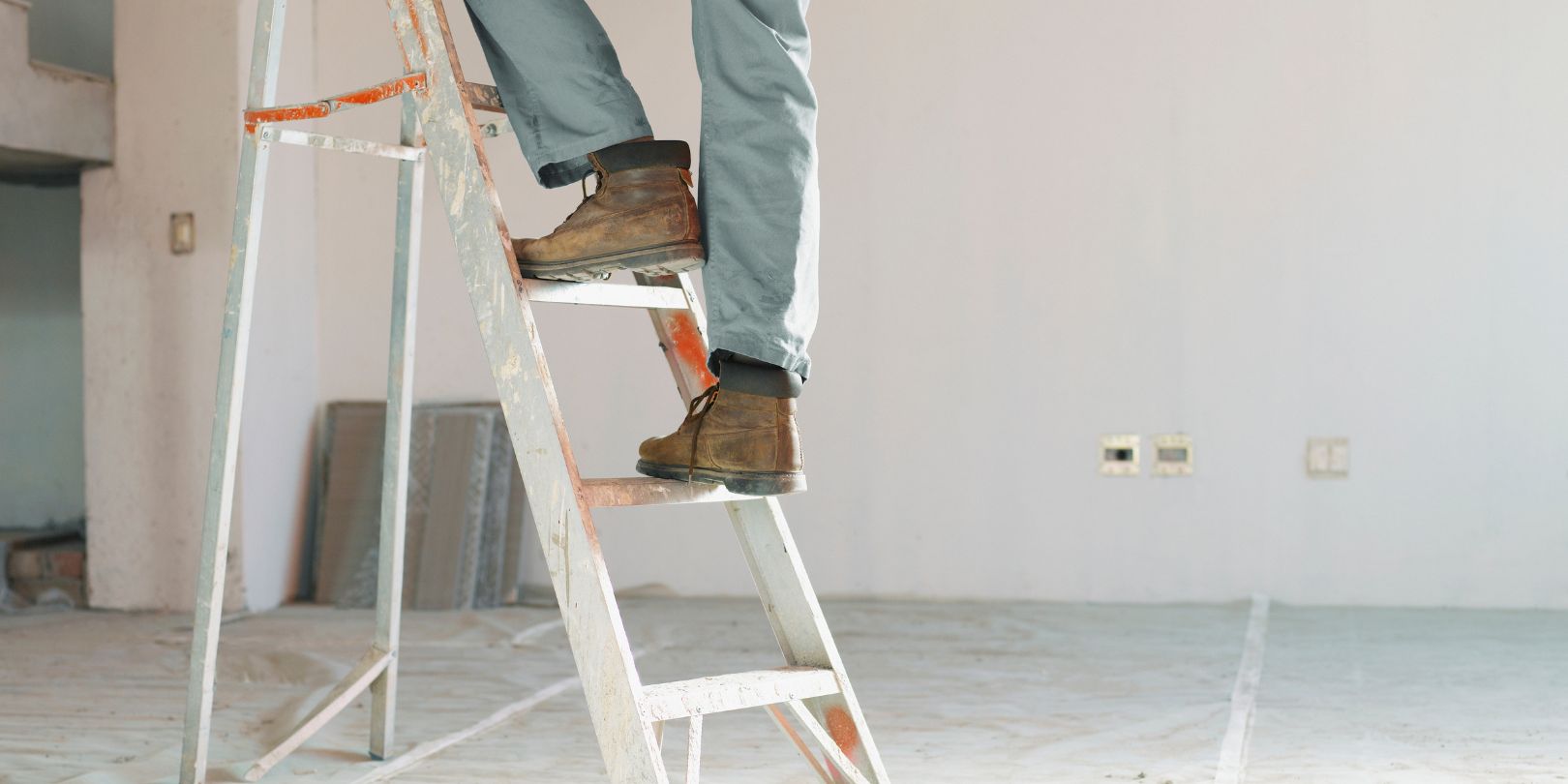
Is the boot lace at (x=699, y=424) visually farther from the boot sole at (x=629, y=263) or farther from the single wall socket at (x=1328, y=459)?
the single wall socket at (x=1328, y=459)

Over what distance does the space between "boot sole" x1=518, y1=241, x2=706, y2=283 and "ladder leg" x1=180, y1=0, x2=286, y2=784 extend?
2.61 ft

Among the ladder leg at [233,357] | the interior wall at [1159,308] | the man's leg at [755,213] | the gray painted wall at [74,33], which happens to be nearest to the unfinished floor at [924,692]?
the interior wall at [1159,308]

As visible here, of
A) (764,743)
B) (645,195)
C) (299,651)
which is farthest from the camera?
(299,651)

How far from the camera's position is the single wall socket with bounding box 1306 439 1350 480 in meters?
4.26

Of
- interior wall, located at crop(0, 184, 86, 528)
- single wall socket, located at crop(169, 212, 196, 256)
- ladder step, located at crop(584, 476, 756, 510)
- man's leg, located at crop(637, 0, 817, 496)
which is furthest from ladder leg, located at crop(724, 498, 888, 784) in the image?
interior wall, located at crop(0, 184, 86, 528)

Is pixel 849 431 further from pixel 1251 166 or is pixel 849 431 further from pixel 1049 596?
pixel 1251 166

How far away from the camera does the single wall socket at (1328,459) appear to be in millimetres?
4258

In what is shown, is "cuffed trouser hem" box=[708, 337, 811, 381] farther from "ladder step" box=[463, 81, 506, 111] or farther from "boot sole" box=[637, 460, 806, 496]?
"ladder step" box=[463, 81, 506, 111]

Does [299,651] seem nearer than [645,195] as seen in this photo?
No

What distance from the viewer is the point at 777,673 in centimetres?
158

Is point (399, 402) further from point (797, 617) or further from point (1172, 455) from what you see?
point (1172, 455)

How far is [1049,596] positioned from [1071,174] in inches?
54.8

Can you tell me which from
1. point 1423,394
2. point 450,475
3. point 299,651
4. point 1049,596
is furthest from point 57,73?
point 1423,394

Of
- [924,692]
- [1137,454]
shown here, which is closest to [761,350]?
[924,692]
